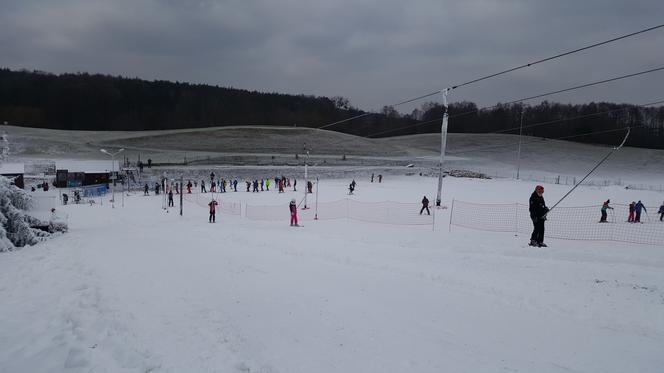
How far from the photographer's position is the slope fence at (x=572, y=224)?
647 inches

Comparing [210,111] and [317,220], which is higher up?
[210,111]

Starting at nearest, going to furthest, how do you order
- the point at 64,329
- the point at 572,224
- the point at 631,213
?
the point at 64,329
the point at 572,224
the point at 631,213

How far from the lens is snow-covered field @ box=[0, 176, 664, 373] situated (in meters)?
4.86

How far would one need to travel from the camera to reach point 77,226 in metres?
20.4

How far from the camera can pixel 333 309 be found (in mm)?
6395

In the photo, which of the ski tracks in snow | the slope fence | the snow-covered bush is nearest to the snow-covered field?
the ski tracks in snow

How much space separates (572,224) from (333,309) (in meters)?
17.7

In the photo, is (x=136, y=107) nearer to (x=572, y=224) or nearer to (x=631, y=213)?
(x=572, y=224)

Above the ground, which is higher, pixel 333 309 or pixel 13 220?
pixel 333 309

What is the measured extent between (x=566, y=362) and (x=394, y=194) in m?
31.4

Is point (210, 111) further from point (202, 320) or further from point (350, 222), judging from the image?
point (202, 320)

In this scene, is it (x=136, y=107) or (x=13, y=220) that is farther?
(x=136, y=107)

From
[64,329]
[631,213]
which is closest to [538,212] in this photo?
[64,329]

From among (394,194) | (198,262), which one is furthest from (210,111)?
(198,262)
